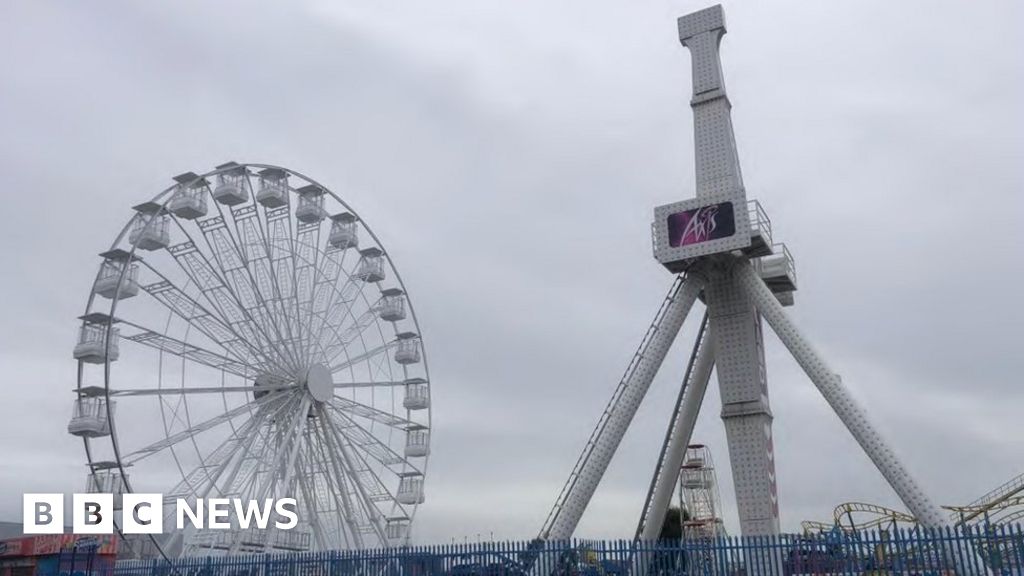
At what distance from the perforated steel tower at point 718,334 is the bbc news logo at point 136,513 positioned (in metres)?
11.0

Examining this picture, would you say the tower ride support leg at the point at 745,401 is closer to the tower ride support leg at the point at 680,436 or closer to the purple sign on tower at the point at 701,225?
the tower ride support leg at the point at 680,436

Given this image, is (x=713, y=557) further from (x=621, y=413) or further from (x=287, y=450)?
(x=287, y=450)

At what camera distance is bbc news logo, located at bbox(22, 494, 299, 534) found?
25344 mm

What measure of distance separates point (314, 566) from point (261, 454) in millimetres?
9503

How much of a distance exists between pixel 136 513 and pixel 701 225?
55.7 ft

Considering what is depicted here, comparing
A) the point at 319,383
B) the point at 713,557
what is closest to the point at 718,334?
the point at 713,557

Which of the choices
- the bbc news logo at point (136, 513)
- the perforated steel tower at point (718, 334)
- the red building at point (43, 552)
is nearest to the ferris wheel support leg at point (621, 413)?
the perforated steel tower at point (718, 334)

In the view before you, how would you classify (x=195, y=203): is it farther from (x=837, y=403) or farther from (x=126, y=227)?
(x=837, y=403)

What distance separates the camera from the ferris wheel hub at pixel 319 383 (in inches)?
1248

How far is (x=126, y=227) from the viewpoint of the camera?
97.0ft

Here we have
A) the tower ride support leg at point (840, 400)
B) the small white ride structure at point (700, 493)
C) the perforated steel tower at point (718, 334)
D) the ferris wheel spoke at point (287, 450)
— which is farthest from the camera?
the small white ride structure at point (700, 493)

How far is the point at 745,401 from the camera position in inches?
872

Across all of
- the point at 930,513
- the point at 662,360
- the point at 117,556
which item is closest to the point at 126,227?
the point at 117,556

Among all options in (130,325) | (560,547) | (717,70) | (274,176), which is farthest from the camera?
(274,176)
